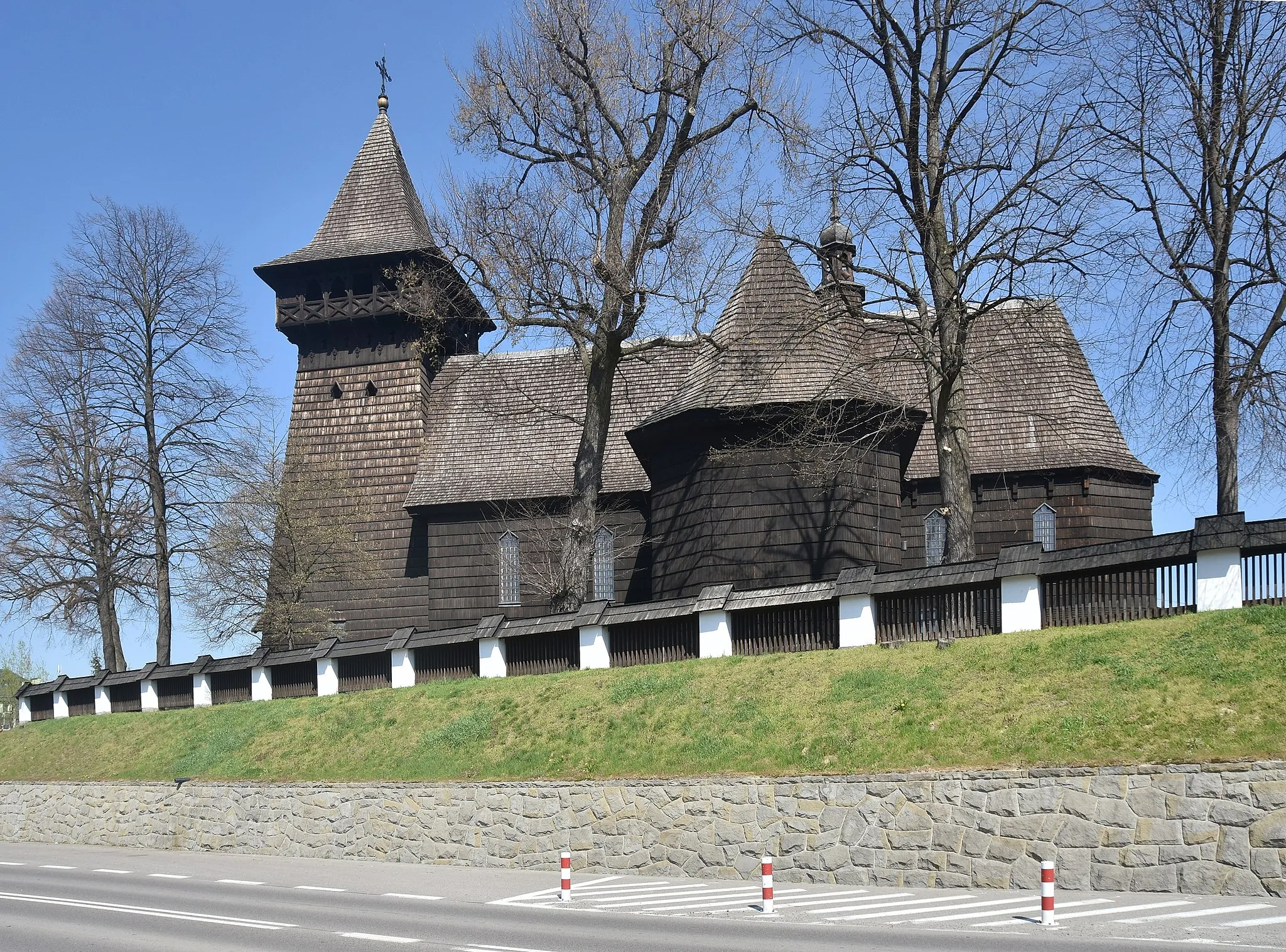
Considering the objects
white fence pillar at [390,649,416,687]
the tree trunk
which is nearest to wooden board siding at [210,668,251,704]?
white fence pillar at [390,649,416,687]

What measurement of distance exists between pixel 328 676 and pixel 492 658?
4.75m

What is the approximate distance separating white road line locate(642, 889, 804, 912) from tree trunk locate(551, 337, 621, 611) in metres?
10.4

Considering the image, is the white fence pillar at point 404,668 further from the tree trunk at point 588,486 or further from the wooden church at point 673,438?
the wooden church at point 673,438

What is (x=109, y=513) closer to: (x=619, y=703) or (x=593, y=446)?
(x=593, y=446)

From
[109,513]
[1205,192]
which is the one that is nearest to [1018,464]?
[1205,192]

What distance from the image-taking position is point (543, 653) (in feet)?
74.6

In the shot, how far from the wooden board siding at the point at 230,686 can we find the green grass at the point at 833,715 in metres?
3.42

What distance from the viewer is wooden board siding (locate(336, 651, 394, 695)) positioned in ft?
82.6

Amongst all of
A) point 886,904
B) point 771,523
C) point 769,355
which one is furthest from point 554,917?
point 769,355

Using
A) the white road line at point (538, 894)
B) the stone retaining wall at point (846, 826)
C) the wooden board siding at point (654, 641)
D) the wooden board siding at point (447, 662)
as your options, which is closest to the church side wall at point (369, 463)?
the wooden board siding at point (447, 662)

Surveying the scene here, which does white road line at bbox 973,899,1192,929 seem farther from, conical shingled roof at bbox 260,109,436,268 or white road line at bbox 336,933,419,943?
conical shingled roof at bbox 260,109,436,268

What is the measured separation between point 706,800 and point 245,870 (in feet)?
25.2

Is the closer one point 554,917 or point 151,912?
point 554,917

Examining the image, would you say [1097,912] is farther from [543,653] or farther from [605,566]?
[605,566]
